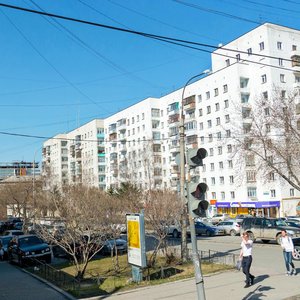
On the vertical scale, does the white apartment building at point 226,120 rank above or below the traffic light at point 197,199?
above

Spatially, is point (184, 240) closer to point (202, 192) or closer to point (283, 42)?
point (202, 192)

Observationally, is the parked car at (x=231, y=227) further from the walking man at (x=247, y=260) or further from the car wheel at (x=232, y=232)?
the walking man at (x=247, y=260)

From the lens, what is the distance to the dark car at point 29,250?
23.2 m

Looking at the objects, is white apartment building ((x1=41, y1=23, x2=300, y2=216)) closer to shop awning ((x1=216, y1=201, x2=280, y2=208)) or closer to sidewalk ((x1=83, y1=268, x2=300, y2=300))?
shop awning ((x1=216, y1=201, x2=280, y2=208))

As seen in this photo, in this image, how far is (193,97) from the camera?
74.4m

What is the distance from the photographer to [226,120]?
217 ft

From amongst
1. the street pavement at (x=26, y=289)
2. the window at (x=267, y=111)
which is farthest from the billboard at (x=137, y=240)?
the window at (x=267, y=111)

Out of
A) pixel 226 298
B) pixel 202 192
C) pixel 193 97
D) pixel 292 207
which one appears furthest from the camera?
pixel 193 97

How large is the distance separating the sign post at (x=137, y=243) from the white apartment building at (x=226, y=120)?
33.7m

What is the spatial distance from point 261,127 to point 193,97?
4450 cm

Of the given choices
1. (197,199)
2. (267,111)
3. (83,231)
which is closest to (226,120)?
(267,111)

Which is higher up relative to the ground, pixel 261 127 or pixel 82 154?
pixel 82 154

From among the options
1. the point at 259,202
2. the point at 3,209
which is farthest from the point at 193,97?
the point at 3,209

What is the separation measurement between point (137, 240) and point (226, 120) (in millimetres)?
53647
